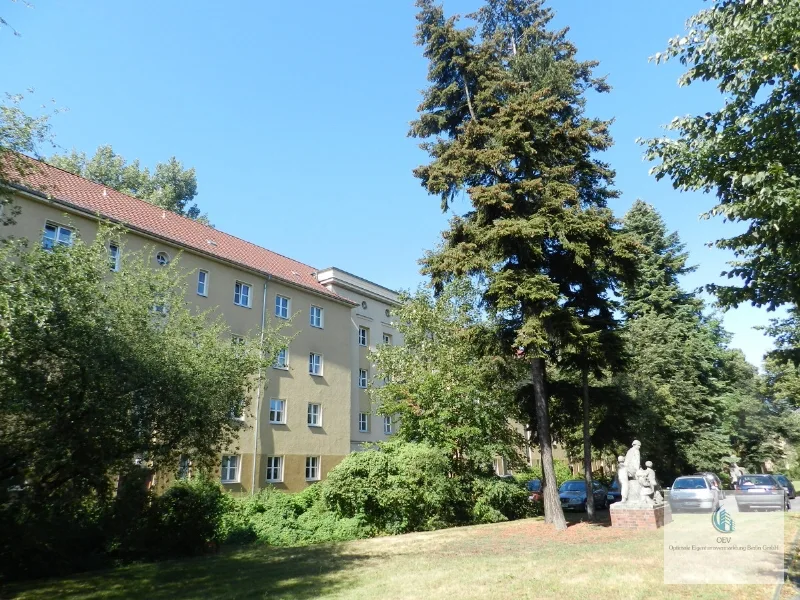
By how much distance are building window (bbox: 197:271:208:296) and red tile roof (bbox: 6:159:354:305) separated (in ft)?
3.32

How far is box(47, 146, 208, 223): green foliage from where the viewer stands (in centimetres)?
3953

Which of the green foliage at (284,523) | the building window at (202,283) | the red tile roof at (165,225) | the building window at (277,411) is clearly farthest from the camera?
the building window at (277,411)

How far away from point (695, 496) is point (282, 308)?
20.7 meters

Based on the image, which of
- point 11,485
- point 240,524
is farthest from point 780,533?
point 11,485

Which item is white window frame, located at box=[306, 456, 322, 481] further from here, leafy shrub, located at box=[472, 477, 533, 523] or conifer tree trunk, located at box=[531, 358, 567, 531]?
conifer tree trunk, located at box=[531, 358, 567, 531]

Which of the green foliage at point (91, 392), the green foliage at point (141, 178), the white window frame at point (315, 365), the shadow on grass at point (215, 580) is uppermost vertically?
the green foliage at point (141, 178)

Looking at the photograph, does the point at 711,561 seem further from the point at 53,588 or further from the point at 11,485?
the point at 11,485

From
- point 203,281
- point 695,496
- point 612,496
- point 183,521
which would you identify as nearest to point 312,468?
point 203,281

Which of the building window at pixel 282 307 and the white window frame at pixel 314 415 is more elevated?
the building window at pixel 282 307

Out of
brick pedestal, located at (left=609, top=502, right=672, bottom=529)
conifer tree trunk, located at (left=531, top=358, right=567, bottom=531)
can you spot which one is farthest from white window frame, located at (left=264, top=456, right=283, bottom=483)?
brick pedestal, located at (left=609, top=502, right=672, bottom=529)

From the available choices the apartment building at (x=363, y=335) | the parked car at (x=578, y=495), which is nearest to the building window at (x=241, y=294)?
the apartment building at (x=363, y=335)

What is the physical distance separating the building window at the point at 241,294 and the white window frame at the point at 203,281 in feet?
5.35

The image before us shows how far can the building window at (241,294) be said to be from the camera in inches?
1027

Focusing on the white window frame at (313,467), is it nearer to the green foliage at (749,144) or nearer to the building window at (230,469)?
the building window at (230,469)
